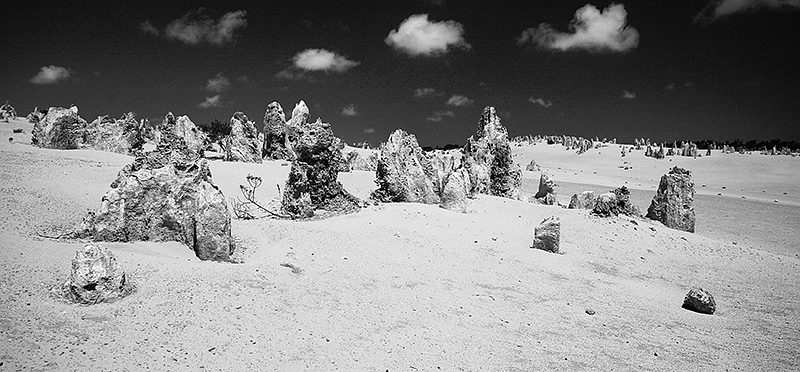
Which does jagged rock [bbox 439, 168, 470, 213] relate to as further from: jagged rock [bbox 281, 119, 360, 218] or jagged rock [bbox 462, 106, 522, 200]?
jagged rock [bbox 462, 106, 522, 200]

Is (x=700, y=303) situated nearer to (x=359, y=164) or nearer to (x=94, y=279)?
(x=94, y=279)

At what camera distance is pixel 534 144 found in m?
63.2

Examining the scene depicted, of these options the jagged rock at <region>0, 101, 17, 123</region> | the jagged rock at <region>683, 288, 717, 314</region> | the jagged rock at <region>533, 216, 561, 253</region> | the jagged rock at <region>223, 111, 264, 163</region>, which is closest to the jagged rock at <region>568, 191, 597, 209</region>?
the jagged rock at <region>533, 216, 561, 253</region>

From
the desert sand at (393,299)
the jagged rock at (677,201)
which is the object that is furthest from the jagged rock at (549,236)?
the jagged rock at (677,201)

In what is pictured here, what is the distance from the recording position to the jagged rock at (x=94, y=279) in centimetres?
456

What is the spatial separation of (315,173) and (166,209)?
4.18 m

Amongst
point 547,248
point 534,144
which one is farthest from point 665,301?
point 534,144

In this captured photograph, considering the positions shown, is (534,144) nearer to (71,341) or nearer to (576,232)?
(576,232)

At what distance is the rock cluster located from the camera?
654cm

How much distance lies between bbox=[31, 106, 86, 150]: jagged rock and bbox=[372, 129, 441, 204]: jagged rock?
47.7ft

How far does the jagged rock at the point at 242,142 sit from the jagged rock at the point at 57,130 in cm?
647

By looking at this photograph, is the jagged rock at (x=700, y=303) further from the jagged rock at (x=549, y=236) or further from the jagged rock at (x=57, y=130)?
the jagged rock at (x=57, y=130)

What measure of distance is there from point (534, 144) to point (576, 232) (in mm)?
54142

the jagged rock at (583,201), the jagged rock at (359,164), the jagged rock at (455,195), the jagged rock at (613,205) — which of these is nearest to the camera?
the jagged rock at (455,195)
